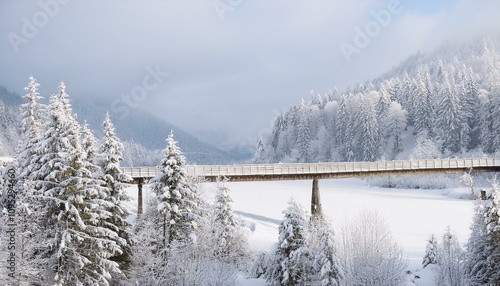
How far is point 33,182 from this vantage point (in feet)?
71.6

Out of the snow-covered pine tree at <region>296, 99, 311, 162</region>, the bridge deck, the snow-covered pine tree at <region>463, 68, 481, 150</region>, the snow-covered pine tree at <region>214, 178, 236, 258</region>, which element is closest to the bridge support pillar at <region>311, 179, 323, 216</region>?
the bridge deck

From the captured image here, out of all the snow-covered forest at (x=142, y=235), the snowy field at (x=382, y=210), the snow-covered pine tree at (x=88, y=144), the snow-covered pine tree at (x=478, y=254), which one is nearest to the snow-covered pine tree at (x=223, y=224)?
the snow-covered forest at (x=142, y=235)

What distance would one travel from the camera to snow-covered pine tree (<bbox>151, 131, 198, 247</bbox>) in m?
28.3

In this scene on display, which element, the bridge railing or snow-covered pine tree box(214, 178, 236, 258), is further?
the bridge railing

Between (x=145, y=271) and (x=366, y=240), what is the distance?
14.4 meters

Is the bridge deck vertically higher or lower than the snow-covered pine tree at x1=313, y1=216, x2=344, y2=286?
higher

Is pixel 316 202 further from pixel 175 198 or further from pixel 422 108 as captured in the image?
pixel 422 108

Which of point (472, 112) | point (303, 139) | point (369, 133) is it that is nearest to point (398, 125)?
point (369, 133)

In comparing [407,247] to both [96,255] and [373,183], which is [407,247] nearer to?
[96,255]

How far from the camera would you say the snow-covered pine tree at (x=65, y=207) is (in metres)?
22.7

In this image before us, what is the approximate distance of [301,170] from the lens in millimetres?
49438

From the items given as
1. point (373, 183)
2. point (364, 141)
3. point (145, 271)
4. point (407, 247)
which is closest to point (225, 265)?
point (145, 271)

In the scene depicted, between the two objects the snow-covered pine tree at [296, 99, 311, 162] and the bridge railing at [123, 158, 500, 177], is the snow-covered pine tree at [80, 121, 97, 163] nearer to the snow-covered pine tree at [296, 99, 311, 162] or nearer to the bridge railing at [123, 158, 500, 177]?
the bridge railing at [123, 158, 500, 177]

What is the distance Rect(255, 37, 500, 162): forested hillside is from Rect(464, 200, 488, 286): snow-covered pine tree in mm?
67624
